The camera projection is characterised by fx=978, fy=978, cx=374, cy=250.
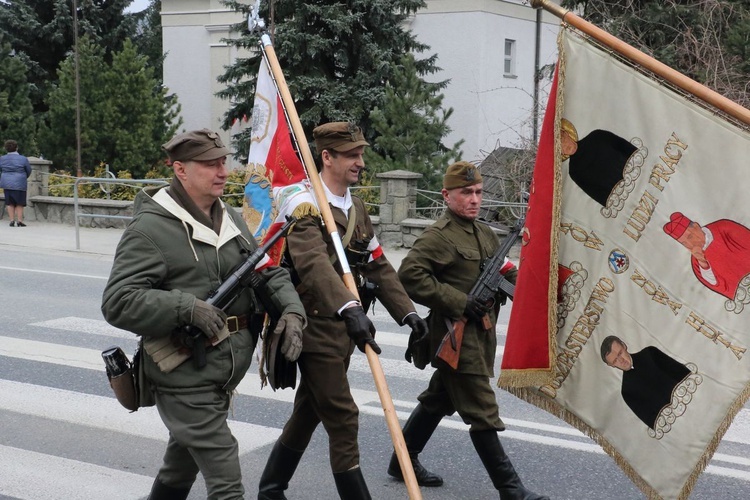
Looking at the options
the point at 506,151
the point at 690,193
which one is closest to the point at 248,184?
the point at 690,193

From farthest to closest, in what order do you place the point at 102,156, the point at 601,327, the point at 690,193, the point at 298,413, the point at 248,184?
the point at 102,156, the point at 248,184, the point at 298,413, the point at 601,327, the point at 690,193

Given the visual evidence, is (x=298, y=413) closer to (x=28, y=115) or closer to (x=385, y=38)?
(x=385, y=38)

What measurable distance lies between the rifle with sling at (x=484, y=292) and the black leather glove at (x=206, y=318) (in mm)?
1431

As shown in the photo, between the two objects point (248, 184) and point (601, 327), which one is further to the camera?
point (248, 184)

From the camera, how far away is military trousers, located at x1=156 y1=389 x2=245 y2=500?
12.3 ft

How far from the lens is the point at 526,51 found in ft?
92.2

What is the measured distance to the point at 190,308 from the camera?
3.66 metres

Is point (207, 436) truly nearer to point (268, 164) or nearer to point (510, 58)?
point (268, 164)

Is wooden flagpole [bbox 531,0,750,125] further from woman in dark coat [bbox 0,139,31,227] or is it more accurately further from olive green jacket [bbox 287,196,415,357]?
woman in dark coat [bbox 0,139,31,227]

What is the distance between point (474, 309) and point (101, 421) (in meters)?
2.91

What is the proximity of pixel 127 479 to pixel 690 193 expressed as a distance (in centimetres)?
337

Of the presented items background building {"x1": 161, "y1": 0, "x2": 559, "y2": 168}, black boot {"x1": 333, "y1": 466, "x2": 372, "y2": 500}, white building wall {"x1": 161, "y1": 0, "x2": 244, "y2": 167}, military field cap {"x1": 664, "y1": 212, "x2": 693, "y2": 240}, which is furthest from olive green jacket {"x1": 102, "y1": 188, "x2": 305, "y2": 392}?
white building wall {"x1": 161, "y1": 0, "x2": 244, "y2": 167}

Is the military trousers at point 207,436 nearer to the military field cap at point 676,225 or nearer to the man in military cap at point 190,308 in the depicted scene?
the man in military cap at point 190,308

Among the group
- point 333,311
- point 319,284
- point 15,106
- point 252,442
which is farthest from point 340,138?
point 15,106
